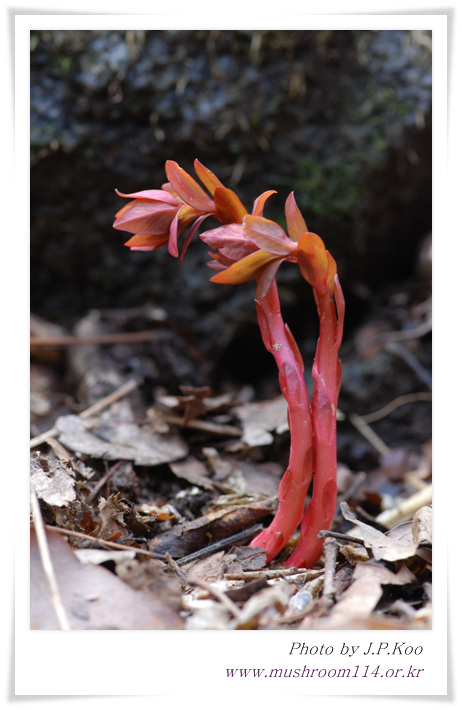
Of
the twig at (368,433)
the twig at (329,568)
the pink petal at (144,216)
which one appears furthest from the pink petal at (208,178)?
the twig at (368,433)

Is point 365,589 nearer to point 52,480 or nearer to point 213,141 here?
point 52,480

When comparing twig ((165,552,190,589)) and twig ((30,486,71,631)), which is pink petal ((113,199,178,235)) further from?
twig ((165,552,190,589))

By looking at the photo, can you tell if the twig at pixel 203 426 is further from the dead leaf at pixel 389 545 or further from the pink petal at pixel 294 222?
the pink petal at pixel 294 222

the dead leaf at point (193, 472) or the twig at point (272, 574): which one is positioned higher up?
the dead leaf at point (193, 472)

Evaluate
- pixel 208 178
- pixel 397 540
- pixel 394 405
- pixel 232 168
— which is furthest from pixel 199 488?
pixel 232 168
